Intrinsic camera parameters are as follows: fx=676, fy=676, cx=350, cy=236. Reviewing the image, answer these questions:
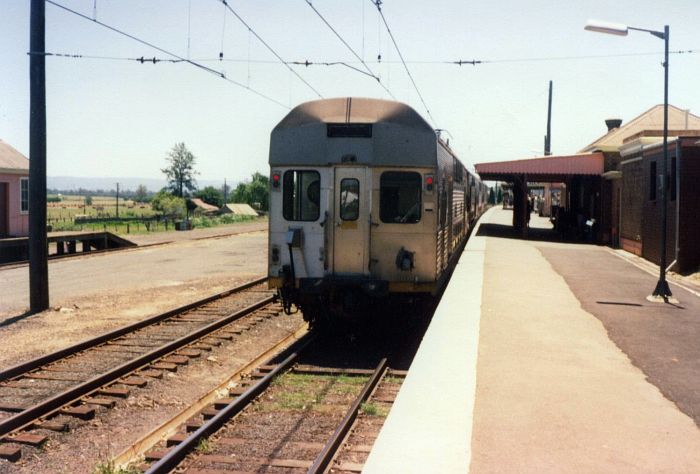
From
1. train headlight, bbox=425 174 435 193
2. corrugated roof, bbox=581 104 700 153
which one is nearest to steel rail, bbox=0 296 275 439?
train headlight, bbox=425 174 435 193

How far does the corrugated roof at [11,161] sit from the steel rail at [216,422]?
71.4 feet

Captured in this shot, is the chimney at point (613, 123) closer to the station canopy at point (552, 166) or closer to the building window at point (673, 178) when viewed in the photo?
the station canopy at point (552, 166)

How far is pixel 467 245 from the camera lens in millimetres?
22281

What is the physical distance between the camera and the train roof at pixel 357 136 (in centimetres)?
980

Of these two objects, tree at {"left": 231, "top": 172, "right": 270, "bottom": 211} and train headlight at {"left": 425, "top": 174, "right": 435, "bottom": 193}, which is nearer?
train headlight at {"left": 425, "top": 174, "right": 435, "bottom": 193}

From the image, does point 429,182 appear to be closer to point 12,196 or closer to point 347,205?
point 347,205

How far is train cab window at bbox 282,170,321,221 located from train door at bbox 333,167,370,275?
14.9 inches

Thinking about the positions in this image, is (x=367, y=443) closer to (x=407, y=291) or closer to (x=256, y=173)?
(x=407, y=291)

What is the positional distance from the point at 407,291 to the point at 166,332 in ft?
14.1

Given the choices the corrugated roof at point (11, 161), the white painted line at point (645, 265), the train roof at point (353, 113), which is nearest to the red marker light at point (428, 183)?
the train roof at point (353, 113)

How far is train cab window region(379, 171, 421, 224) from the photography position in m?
9.89

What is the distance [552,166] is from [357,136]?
756 inches

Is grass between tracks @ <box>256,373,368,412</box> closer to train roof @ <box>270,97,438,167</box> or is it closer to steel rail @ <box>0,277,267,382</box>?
train roof @ <box>270,97,438,167</box>

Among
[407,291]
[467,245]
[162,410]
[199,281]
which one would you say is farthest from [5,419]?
[467,245]
